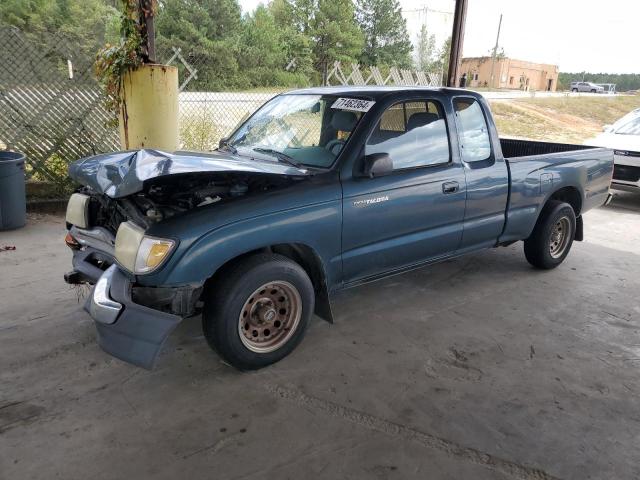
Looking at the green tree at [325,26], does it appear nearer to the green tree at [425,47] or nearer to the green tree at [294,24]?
the green tree at [294,24]

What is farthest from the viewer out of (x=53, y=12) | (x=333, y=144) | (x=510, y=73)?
(x=510, y=73)

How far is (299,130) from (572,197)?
3.30 m

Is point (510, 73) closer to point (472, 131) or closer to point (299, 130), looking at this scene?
point (472, 131)

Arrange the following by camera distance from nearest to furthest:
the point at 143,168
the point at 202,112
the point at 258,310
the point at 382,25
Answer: the point at 143,168
the point at 258,310
the point at 202,112
the point at 382,25

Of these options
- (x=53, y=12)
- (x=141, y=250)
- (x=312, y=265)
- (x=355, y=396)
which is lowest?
(x=355, y=396)

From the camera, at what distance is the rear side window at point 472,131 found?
4.27 meters

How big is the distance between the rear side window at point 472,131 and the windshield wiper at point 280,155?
149cm

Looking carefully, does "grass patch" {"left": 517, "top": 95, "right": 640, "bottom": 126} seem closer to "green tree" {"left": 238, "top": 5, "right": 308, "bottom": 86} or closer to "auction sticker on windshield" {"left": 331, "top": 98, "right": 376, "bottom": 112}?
"green tree" {"left": 238, "top": 5, "right": 308, "bottom": 86}

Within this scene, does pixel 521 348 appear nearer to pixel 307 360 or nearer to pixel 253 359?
pixel 307 360

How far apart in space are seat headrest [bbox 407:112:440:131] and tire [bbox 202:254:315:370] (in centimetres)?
150

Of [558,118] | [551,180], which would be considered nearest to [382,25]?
[558,118]

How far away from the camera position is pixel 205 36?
3391 centimetres

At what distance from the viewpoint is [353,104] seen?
382 cm

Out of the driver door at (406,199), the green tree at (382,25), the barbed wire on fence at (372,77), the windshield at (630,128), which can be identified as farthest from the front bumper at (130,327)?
the green tree at (382,25)
